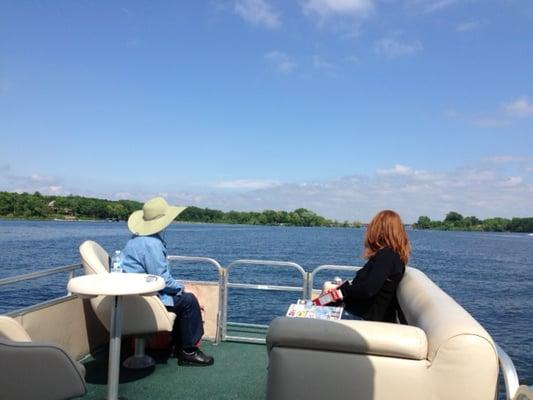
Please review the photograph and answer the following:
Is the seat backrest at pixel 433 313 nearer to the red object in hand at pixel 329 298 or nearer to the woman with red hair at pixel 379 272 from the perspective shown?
the woman with red hair at pixel 379 272

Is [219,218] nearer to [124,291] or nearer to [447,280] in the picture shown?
[447,280]

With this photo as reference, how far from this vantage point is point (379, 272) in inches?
131

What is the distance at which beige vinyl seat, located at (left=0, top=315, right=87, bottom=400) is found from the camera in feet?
7.54

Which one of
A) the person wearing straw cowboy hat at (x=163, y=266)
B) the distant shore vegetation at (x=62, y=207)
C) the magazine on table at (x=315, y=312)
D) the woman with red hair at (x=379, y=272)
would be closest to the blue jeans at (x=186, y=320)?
the person wearing straw cowboy hat at (x=163, y=266)

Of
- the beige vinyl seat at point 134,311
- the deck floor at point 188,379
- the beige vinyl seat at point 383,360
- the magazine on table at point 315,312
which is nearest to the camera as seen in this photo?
the beige vinyl seat at point 383,360

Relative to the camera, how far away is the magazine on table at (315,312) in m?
3.20

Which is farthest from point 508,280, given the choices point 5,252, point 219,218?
point 219,218

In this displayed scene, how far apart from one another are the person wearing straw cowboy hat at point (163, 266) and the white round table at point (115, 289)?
0.56m

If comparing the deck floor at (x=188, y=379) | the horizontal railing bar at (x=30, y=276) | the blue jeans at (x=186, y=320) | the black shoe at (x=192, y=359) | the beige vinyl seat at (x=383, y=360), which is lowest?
the deck floor at (x=188, y=379)

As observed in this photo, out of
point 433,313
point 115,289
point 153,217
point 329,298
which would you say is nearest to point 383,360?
point 433,313

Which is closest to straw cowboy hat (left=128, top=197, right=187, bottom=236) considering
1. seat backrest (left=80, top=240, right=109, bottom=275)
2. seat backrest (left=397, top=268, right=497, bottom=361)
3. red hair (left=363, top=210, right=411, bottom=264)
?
seat backrest (left=80, top=240, right=109, bottom=275)

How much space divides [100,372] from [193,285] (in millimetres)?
1406

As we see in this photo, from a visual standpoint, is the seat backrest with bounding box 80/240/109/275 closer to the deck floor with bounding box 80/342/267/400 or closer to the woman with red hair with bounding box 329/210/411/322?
the deck floor with bounding box 80/342/267/400

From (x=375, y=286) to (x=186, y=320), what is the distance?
75.7 inches
